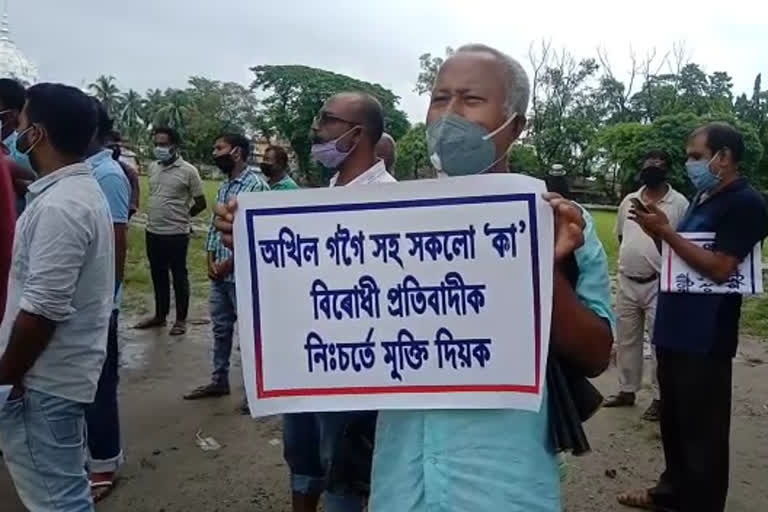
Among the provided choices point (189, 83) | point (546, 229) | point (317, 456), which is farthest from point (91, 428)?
point (189, 83)

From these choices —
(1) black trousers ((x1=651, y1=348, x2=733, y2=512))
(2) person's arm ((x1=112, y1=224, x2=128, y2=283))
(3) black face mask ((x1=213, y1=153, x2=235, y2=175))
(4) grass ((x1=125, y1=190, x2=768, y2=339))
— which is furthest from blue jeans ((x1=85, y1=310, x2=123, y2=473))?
(4) grass ((x1=125, y1=190, x2=768, y2=339))

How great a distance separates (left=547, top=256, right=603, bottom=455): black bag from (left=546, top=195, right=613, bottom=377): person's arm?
1.0 inches

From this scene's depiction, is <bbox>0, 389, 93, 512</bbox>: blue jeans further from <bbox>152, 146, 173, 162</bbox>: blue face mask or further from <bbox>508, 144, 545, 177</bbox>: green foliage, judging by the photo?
<bbox>152, 146, 173, 162</bbox>: blue face mask

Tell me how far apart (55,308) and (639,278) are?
11.9 ft

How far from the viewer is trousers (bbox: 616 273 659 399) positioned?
16.1ft

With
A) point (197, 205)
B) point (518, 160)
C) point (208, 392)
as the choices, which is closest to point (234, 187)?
point (208, 392)

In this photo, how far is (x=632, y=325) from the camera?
5.05 metres

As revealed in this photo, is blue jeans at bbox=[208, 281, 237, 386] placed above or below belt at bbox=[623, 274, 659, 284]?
below

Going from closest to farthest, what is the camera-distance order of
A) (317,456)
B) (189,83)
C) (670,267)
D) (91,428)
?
(317,456) < (670,267) < (91,428) < (189,83)

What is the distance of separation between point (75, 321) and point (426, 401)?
4.81ft

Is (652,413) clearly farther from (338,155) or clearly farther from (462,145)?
(462,145)

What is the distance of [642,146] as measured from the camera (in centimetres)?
2297

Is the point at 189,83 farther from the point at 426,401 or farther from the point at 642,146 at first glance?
the point at 426,401

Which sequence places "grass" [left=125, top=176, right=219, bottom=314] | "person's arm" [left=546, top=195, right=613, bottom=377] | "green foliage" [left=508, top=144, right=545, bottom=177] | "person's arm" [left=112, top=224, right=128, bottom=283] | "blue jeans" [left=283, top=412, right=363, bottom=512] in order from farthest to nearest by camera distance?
"grass" [left=125, top=176, right=219, bottom=314] < "person's arm" [left=112, top=224, right=128, bottom=283] < "blue jeans" [left=283, top=412, right=363, bottom=512] < "green foliage" [left=508, top=144, right=545, bottom=177] < "person's arm" [left=546, top=195, right=613, bottom=377]
